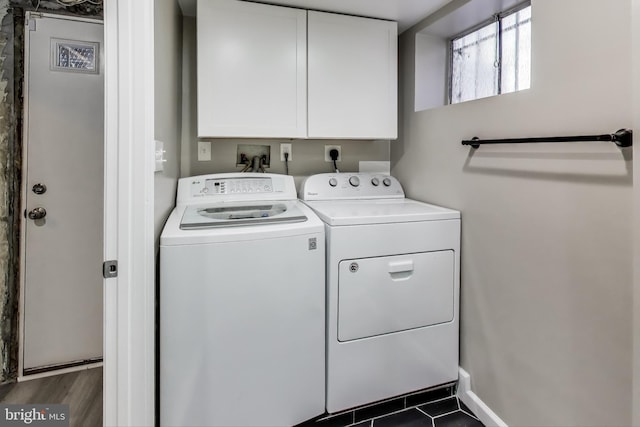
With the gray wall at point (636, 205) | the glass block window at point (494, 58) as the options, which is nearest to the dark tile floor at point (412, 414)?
the gray wall at point (636, 205)

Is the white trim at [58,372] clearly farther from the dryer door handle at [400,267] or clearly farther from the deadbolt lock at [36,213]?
the dryer door handle at [400,267]

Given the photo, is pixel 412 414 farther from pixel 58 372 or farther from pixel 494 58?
pixel 58 372

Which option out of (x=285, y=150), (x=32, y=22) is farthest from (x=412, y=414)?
(x=32, y=22)

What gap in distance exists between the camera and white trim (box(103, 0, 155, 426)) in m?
1.04

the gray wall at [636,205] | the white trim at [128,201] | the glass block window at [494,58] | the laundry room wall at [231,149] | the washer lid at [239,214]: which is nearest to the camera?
the gray wall at [636,205]

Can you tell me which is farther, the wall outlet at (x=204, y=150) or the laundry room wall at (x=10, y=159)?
the wall outlet at (x=204, y=150)

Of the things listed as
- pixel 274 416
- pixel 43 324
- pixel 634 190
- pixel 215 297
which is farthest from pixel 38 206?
pixel 634 190

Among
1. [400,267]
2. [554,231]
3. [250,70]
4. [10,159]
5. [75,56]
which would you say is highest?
[75,56]

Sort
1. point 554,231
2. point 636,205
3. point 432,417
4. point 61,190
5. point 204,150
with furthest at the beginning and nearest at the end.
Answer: point 204,150 → point 61,190 → point 432,417 → point 554,231 → point 636,205

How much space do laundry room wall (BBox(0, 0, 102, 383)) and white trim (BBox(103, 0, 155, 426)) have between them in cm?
121

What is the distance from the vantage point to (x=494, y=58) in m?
1.80

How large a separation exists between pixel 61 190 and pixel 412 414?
2235 mm

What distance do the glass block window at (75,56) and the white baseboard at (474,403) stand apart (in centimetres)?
263

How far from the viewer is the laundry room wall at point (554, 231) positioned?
1054 millimetres
